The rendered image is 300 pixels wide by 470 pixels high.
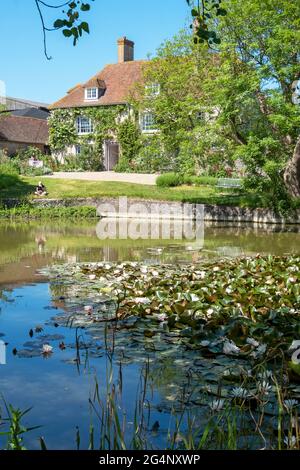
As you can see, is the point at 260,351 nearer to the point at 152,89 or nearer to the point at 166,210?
the point at 166,210

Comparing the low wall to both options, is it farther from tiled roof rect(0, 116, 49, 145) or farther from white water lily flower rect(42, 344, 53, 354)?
tiled roof rect(0, 116, 49, 145)

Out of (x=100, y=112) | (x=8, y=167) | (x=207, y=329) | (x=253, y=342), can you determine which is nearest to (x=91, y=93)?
(x=100, y=112)

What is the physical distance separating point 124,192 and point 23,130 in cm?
2358

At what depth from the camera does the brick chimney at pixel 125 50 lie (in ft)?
154

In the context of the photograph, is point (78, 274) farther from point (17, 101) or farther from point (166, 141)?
point (17, 101)

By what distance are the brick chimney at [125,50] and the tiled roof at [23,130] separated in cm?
956

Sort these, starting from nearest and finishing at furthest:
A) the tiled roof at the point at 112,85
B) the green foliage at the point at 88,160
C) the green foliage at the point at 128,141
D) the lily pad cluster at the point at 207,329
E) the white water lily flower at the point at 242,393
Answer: the white water lily flower at the point at 242,393 < the lily pad cluster at the point at 207,329 < the green foliage at the point at 128,141 < the green foliage at the point at 88,160 < the tiled roof at the point at 112,85

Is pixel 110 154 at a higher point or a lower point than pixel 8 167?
higher

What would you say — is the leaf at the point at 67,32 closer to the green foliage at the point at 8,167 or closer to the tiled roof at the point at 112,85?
the green foliage at the point at 8,167

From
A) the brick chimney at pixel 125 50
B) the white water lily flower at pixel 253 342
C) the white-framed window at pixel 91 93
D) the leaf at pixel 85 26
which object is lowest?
the white water lily flower at pixel 253 342

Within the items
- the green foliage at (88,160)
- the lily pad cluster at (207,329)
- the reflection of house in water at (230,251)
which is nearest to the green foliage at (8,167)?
the green foliage at (88,160)

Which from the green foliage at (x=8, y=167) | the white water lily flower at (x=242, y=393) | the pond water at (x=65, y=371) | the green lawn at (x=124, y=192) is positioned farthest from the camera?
the green foliage at (x=8, y=167)

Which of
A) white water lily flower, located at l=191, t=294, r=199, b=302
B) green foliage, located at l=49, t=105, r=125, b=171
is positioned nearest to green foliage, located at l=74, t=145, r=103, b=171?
green foliage, located at l=49, t=105, r=125, b=171

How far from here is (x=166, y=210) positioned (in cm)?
2545
